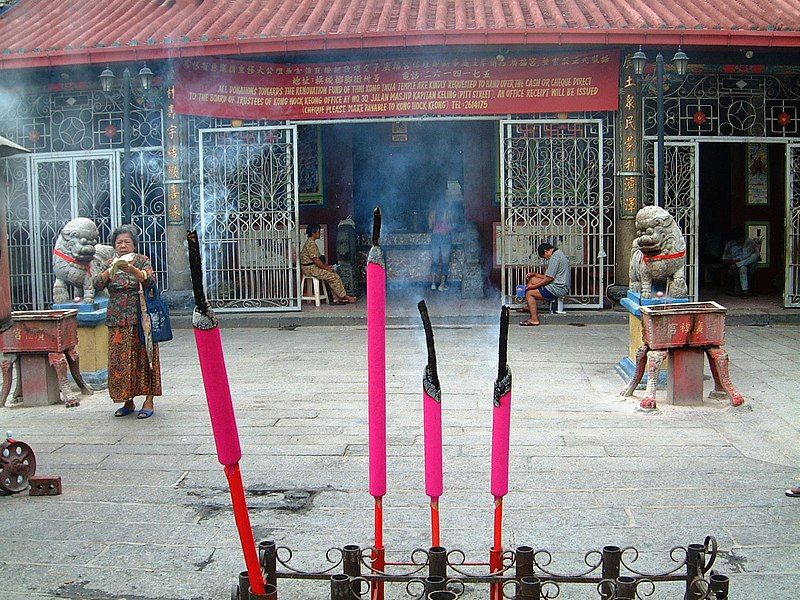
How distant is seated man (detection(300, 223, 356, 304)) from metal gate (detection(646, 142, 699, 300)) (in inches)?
177

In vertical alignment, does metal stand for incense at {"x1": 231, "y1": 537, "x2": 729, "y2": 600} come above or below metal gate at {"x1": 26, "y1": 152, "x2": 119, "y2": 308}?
below

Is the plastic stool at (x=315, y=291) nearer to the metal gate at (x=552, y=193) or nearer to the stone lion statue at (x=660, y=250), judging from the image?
the metal gate at (x=552, y=193)

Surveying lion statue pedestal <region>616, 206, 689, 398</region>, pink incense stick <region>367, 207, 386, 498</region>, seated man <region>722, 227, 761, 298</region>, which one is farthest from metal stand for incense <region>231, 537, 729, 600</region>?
seated man <region>722, 227, 761, 298</region>

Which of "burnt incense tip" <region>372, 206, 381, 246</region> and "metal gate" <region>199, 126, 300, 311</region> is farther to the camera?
"metal gate" <region>199, 126, 300, 311</region>

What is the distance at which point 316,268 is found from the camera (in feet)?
43.2

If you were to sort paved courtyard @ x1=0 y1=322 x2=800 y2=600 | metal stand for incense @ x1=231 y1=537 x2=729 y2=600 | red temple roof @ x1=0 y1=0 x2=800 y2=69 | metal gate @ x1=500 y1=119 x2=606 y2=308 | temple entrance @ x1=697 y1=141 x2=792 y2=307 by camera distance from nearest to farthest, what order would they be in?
metal stand for incense @ x1=231 y1=537 x2=729 y2=600, paved courtyard @ x1=0 y1=322 x2=800 y2=600, red temple roof @ x1=0 y1=0 x2=800 y2=69, metal gate @ x1=500 y1=119 x2=606 y2=308, temple entrance @ x1=697 y1=141 x2=792 y2=307

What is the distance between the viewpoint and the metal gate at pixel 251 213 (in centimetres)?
1193

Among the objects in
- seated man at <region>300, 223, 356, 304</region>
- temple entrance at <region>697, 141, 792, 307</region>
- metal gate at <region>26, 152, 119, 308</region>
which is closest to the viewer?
metal gate at <region>26, 152, 119, 308</region>

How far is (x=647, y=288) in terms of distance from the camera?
780 centimetres

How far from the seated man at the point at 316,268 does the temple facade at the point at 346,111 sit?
0.87 meters

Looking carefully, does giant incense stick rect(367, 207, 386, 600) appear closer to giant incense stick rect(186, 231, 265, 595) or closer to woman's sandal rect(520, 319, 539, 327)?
giant incense stick rect(186, 231, 265, 595)

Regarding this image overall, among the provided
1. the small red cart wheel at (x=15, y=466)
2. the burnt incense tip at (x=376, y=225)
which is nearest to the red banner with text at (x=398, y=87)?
the small red cart wheel at (x=15, y=466)

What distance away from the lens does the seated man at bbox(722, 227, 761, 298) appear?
13.2 metres

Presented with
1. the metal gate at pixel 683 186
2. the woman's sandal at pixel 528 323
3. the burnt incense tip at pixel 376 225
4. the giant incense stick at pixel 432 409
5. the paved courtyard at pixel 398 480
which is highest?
the metal gate at pixel 683 186
